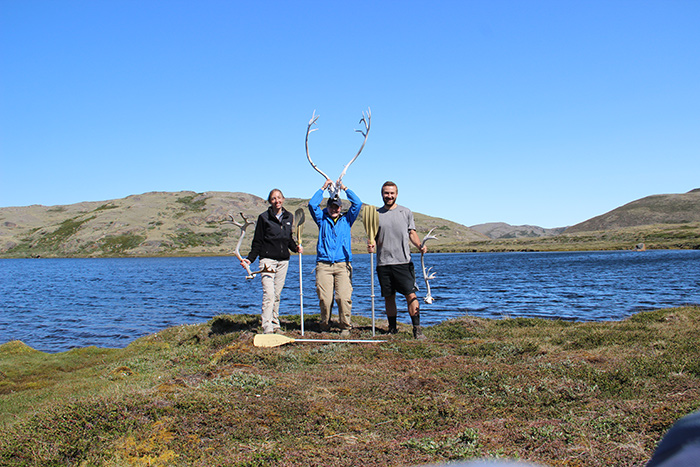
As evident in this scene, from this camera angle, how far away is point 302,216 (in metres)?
14.0

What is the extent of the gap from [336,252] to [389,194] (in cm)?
209

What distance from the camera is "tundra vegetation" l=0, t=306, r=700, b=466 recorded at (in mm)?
5727

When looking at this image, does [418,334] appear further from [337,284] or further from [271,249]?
[271,249]

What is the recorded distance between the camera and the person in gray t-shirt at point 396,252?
12062 millimetres

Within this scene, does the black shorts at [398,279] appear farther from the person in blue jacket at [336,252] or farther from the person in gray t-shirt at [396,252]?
the person in blue jacket at [336,252]

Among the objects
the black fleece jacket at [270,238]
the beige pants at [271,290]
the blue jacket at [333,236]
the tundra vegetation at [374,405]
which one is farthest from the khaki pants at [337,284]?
the tundra vegetation at [374,405]

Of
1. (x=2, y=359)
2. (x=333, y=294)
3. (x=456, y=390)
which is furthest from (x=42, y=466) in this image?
(x=2, y=359)

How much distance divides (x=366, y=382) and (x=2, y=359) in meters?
12.4

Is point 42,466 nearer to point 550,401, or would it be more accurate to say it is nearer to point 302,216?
point 550,401

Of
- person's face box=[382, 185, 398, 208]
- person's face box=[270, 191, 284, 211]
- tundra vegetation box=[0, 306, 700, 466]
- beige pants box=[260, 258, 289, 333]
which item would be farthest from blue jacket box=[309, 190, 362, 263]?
tundra vegetation box=[0, 306, 700, 466]

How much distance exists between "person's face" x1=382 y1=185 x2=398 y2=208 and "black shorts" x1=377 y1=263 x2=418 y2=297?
1.59 m

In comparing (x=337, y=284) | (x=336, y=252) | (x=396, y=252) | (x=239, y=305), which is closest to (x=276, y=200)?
(x=336, y=252)

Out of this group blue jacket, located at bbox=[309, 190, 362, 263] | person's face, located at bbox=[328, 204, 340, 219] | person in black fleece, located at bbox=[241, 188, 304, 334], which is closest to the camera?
person's face, located at bbox=[328, 204, 340, 219]

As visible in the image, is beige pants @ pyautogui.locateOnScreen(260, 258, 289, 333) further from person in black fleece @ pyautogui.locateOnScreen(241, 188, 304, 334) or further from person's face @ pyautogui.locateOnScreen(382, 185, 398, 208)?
person's face @ pyautogui.locateOnScreen(382, 185, 398, 208)
